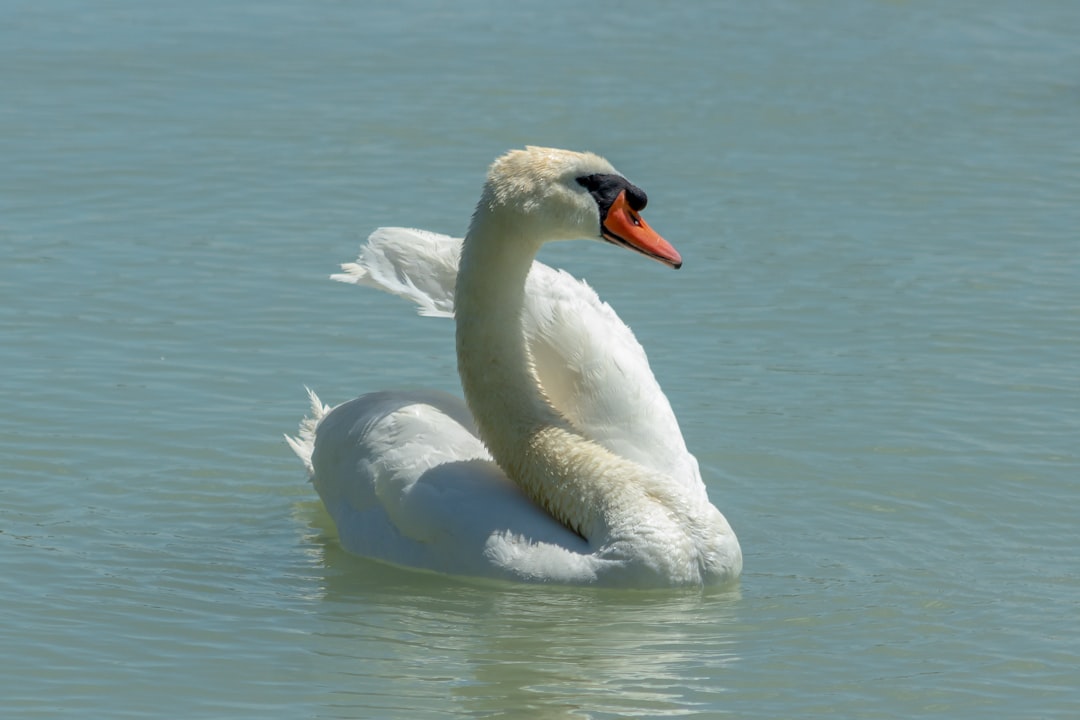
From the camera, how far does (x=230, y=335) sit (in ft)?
37.6

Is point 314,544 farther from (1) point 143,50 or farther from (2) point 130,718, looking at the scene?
(1) point 143,50

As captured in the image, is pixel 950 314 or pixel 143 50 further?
pixel 143 50

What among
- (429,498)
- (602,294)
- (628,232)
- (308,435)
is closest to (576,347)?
(628,232)

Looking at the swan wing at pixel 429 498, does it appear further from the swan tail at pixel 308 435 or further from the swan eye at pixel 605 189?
the swan eye at pixel 605 189

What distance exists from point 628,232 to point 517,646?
1.74 m

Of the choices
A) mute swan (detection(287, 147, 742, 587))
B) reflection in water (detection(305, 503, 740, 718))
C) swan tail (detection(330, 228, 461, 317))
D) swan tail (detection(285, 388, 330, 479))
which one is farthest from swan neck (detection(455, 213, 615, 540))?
swan tail (detection(285, 388, 330, 479))

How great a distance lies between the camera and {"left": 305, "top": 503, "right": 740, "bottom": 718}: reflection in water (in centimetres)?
704

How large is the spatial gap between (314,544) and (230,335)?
2698mm

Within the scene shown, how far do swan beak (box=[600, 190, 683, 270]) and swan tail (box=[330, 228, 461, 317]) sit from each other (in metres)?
1.11

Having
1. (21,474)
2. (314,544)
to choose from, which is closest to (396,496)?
(314,544)

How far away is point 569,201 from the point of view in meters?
8.28

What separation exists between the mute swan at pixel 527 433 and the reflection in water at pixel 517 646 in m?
0.12

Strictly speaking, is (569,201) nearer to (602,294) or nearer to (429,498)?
(429,498)

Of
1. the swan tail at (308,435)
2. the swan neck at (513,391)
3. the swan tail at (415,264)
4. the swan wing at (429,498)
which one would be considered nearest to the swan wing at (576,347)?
the swan tail at (415,264)
